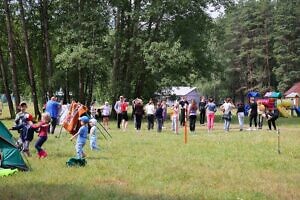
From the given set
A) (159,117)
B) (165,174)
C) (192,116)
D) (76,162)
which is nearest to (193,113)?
(192,116)

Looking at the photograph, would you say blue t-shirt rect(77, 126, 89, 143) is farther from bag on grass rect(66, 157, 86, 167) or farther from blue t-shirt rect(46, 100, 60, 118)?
blue t-shirt rect(46, 100, 60, 118)

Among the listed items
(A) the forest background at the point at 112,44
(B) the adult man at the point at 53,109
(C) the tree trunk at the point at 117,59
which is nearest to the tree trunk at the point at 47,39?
(A) the forest background at the point at 112,44

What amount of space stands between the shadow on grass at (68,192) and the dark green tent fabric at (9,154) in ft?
5.95

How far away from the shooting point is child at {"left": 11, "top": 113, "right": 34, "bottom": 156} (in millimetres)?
14484

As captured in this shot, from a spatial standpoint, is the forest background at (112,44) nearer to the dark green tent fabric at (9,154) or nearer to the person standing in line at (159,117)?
the person standing in line at (159,117)

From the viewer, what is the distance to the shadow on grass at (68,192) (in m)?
9.12

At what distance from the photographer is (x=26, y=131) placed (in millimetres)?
14703

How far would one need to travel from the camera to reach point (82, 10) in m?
37.9

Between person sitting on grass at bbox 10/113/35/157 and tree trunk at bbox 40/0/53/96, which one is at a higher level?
tree trunk at bbox 40/0/53/96

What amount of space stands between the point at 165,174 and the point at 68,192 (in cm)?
280

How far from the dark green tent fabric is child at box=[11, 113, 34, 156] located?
2028 mm

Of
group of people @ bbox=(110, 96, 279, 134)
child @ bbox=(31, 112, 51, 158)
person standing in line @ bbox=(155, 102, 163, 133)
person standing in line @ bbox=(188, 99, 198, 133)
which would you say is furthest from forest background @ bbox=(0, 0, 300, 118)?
child @ bbox=(31, 112, 51, 158)

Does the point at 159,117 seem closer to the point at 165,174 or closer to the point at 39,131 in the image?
the point at 39,131

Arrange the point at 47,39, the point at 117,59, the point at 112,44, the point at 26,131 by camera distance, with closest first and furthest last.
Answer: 1. the point at 26,131
2. the point at 112,44
3. the point at 117,59
4. the point at 47,39
